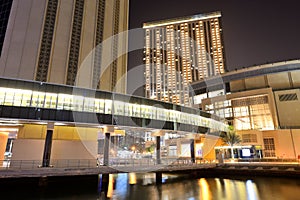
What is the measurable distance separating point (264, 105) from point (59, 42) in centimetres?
6174

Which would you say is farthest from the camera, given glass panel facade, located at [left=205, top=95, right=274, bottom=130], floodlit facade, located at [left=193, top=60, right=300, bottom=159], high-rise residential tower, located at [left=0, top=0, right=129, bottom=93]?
glass panel facade, located at [left=205, top=95, right=274, bottom=130]

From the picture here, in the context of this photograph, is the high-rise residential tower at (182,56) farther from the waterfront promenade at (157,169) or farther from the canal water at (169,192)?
the canal water at (169,192)

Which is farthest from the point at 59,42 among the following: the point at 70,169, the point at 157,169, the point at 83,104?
the point at 157,169

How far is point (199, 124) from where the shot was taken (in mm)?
45188

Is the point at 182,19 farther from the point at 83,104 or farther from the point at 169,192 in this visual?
the point at 169,192

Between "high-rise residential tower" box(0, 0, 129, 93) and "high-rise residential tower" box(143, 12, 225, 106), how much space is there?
251 feet

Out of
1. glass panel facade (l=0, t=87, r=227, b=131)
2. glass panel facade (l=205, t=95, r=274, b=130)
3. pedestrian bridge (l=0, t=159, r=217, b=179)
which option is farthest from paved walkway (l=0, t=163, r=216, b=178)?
glass panel facade (l=205, t=95, r=274, b=130)

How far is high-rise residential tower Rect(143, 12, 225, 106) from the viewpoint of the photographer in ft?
439

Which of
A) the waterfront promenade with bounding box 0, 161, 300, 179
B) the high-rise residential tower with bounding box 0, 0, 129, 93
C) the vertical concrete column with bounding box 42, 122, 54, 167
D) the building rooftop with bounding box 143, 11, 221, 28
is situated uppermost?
the building rooftop with bounding box 143, 11, 221, 28

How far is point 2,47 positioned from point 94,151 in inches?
1430

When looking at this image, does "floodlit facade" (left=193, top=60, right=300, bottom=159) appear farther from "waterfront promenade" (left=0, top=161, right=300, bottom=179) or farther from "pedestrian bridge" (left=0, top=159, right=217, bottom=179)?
"pedestrian bridge" (left=0, top=159, right=217, bottom=179)

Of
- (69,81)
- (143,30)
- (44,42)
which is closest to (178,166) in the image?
(69,81)

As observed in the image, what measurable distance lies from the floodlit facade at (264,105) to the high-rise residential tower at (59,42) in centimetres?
3961

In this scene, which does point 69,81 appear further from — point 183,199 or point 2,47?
point 183,199
